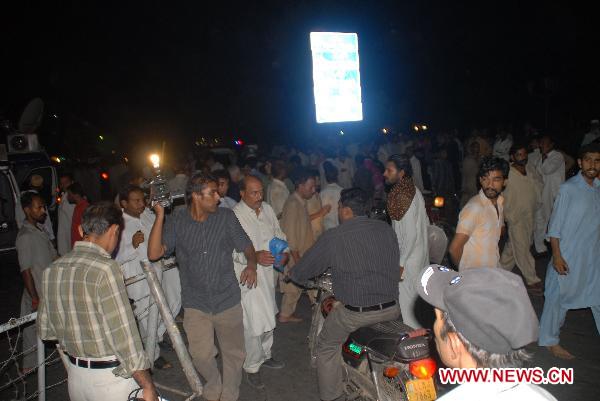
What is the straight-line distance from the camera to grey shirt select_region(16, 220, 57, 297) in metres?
4.99

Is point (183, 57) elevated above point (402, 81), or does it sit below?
above

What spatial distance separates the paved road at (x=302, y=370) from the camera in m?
4.44

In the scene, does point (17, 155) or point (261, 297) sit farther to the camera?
point (17, 155)

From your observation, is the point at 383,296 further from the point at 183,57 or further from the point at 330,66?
the point at 183,57

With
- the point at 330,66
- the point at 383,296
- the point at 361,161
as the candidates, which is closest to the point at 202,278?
the point at 383,296

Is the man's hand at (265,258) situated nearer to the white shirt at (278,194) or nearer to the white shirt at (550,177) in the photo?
the white shirt at (278,194)

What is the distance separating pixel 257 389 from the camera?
4656mm

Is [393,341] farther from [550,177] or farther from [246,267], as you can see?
[550,177]

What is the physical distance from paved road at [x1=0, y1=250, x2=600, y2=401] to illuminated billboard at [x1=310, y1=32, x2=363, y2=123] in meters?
13.3

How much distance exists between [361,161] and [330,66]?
7162 millimetres

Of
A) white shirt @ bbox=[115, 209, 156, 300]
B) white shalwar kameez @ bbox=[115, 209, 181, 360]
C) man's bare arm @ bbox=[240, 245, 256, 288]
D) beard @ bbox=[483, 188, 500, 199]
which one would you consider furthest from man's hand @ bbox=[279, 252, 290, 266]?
beard @ bbox=[483, 188, 500, 199]

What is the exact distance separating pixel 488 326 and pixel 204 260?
2.84 meters

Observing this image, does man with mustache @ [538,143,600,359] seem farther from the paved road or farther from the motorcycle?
the motorcycle

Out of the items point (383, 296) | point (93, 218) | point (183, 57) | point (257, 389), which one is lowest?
point (257, 389)
